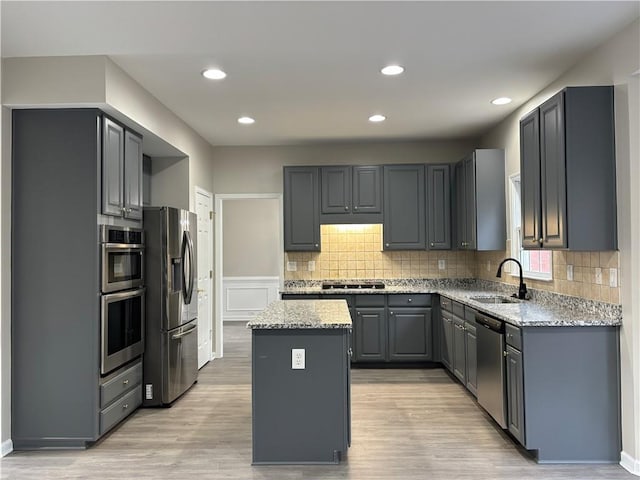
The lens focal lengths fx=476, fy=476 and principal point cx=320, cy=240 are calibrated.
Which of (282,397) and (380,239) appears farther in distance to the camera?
(380,239)

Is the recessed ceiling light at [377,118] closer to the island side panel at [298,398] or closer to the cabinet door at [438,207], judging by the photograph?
the cabinet door at [438,207]

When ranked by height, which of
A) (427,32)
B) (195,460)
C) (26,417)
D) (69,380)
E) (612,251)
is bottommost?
(195,460)

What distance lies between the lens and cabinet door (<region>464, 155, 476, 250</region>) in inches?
202

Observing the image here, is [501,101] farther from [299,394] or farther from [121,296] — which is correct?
[121,296]

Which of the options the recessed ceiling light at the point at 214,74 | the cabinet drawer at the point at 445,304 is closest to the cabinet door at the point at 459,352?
the cabinet drawer at the point at 445,304

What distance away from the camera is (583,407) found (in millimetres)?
3062

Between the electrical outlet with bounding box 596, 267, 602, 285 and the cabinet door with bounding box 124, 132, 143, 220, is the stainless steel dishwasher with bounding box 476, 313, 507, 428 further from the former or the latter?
the cabinet door with bounding box 124, 132, 143, 220

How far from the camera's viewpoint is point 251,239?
379 inches

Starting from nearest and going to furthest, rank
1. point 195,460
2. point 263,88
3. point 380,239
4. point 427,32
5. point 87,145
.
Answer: point 427,32 → point 195,460 → point 87,145 → point 263,88 → point 380,239

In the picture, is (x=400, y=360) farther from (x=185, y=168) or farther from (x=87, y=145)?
(x=87, y=145)

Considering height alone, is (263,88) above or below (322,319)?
above

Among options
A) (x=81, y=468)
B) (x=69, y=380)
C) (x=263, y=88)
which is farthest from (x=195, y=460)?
(x=263, y=88)

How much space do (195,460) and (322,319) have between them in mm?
1264

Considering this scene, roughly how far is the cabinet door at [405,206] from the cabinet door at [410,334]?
→ 2.74ft
